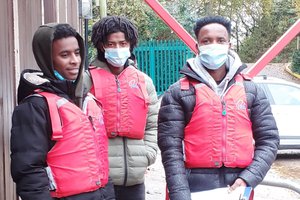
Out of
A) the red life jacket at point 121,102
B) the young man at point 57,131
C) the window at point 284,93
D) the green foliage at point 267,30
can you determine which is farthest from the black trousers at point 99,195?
the green foliage at point 267,30

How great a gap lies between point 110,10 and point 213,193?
17.8 meters

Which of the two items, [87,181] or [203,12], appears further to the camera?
[203,12]

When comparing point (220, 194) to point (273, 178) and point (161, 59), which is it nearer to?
point (273, 178)

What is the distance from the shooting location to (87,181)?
268 centimetres

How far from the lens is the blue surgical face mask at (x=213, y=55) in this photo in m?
3.04

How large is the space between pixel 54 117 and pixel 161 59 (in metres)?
15.9

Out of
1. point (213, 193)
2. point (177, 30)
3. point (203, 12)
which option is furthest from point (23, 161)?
point (203, 12)

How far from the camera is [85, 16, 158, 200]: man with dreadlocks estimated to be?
11.8ft

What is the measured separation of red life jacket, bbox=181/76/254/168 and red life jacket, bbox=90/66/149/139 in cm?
73

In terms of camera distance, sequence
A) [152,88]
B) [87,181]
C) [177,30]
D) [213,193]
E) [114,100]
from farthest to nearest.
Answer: [177,30], [152,88], [114,100], [213,193], [87,181]

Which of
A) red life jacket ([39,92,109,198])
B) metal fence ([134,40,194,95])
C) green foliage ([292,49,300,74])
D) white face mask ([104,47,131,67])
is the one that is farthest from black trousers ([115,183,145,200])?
green foliage ([292,49,300,74])

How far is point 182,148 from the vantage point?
119 inches

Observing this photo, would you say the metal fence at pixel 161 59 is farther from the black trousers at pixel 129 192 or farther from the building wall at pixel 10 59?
the black trousers at pixel 129 192

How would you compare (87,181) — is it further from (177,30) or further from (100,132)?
(177,30)
